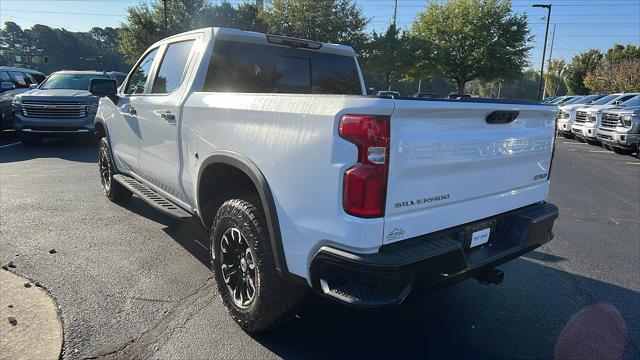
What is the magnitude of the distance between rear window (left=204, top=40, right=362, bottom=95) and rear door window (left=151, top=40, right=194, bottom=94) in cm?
42

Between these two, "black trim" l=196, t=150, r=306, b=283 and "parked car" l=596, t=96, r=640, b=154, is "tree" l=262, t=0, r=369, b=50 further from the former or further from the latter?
"black trim" l=196, t=150, r=306, b=283

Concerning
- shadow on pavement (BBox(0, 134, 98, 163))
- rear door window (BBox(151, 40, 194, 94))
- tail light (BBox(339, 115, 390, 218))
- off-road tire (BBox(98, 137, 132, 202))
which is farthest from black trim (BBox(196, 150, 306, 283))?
shadow on pavement (BBox(0, 134, 98, 163))

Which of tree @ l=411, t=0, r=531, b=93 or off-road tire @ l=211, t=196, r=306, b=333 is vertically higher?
tree @ l=411, t=0, r=531, b=93

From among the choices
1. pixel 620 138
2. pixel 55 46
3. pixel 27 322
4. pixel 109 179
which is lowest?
pixel 27 322

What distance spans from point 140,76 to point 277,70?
6.31 feet

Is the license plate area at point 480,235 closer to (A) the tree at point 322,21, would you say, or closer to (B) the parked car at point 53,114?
(B) the parked car at point 53,114

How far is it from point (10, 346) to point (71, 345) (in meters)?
0.36

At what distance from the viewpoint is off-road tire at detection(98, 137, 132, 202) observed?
5793 millimetres

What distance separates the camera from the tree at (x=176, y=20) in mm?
36781

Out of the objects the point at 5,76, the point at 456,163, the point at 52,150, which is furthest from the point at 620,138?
the point at 5,76

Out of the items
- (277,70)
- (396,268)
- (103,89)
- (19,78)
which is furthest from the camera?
(19,78)

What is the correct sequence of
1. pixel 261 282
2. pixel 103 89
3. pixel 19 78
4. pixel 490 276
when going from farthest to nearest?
1. pixel 19 78
2. pixel 103 89
3. pixel 490 276
4. pixel 261 282

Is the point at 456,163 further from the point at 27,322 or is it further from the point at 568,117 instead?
the point at 568,117

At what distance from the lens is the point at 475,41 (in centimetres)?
3294
